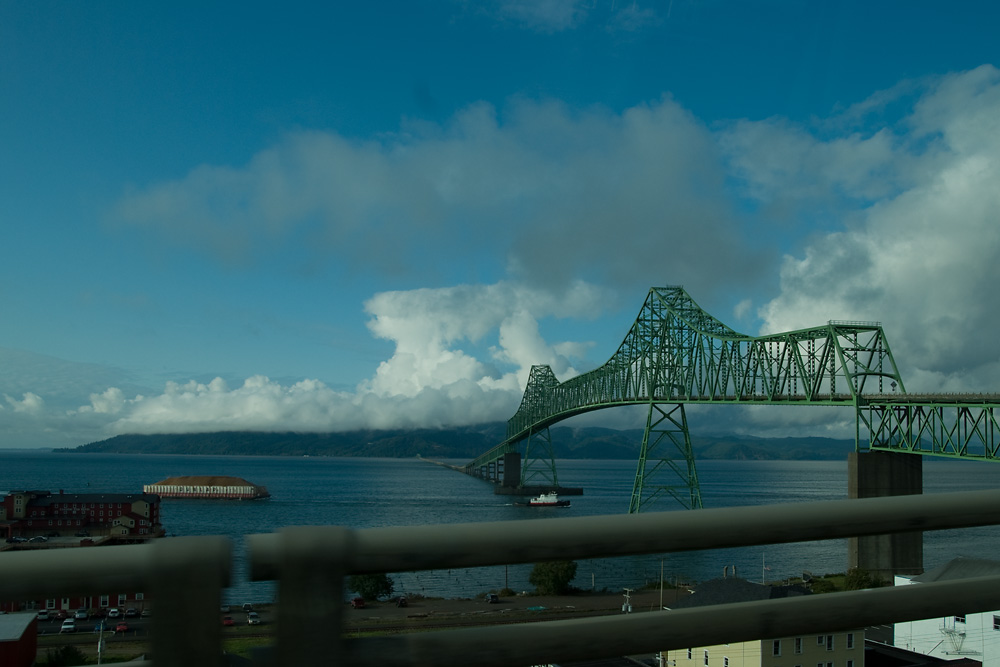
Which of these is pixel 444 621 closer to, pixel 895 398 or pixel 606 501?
pixel 895 398

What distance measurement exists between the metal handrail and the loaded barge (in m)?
90.6

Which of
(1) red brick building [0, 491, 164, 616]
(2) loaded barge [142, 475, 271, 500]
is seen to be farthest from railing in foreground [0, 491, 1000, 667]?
(2) loaded barge [142, 475, 271, 500]

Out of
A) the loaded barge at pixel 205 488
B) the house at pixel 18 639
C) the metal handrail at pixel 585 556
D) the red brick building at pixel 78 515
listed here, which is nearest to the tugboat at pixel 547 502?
the loaded barge at pixel 205 488

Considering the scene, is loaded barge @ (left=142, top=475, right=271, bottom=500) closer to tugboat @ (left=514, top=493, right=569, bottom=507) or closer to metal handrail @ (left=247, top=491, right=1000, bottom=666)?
tugboat @ (left=514, top=493, right=569, bottom=507)

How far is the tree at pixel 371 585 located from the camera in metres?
1.49

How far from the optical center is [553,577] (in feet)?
5.56

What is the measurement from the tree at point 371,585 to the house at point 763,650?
564mm

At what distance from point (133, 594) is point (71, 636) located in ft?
0.66

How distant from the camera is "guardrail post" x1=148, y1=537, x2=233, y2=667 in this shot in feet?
4.47

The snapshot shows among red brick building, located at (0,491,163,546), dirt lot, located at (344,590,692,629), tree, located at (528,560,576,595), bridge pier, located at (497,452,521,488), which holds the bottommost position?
bridge pier, located at (497,452,521,488)

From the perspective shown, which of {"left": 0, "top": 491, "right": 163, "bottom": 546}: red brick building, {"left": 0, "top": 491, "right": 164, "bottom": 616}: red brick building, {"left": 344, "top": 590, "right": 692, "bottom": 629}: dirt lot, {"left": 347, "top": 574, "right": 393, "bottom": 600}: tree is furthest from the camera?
{"left": 0, "top": 491, "right": 163, "bottom": 546}: red brick building

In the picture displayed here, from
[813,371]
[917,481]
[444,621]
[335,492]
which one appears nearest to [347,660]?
[444,621]

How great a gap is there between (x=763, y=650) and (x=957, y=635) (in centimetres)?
56

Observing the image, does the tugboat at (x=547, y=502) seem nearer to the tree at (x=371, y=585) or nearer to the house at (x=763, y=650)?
the house at (x=763, y=650)
